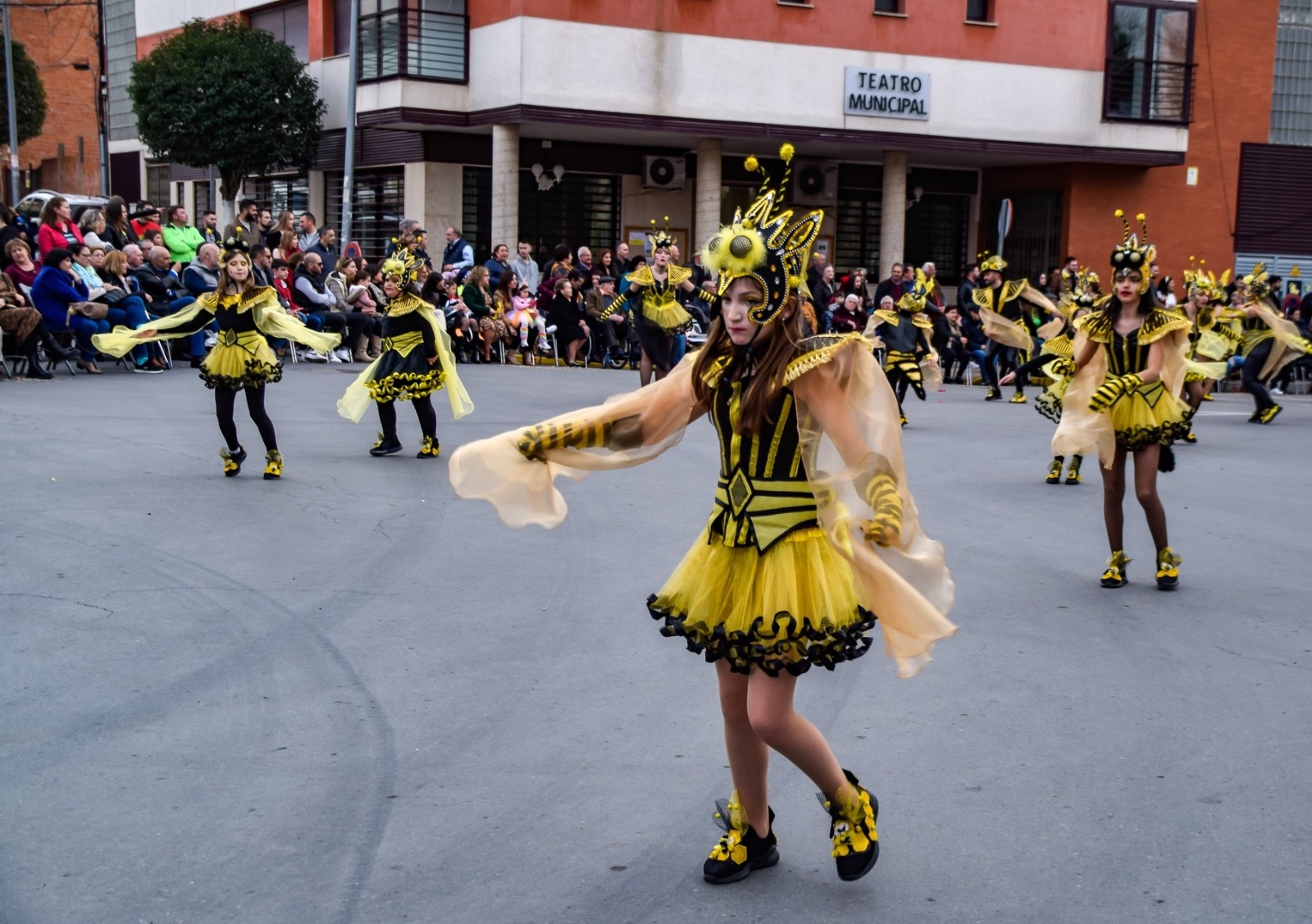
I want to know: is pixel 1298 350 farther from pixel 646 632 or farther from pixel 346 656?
pixel 346 656

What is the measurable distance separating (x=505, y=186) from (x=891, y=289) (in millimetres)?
9895

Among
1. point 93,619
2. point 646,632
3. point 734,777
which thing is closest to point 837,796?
point 734,777

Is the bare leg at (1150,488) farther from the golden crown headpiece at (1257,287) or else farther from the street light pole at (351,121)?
the street light pole at (351,121)

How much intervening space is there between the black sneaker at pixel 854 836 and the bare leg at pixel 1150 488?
463cm

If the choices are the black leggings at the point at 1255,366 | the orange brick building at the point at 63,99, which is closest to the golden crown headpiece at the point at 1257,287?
the black leggings at the point at 1255,366

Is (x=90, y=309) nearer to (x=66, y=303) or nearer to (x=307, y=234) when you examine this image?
(x=66, y=303)

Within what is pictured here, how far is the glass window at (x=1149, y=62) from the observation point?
109ft

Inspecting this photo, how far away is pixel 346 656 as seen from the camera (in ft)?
22.1

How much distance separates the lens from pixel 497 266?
23.8m

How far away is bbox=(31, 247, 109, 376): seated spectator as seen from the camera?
17.7 m

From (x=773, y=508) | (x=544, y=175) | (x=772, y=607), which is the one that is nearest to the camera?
(x=772, y=607)

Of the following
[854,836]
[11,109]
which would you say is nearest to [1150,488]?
[854,836]

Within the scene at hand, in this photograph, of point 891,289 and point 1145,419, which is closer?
point 1145,419

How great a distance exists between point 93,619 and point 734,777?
13.4ft
